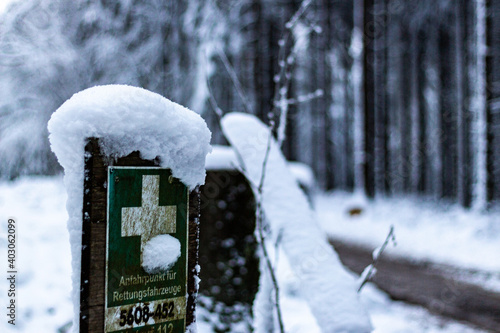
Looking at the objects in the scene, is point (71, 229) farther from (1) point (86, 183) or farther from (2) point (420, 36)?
(2) point (420, 36)

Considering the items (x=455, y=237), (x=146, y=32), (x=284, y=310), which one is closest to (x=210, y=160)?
(x=284, y=310)

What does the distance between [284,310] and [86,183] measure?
3113 millimetres

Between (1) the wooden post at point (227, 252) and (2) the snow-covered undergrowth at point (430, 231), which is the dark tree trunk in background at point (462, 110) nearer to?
(2) the snow-covered undergrowth at point (430, 231)

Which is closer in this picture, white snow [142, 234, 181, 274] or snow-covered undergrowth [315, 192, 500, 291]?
white snow [142, 234, 181, 274]

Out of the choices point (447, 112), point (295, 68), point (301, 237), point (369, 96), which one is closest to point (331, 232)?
point (369, 96)

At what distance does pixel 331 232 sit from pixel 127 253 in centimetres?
1093

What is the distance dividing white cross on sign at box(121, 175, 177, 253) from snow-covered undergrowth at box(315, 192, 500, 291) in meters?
5.90

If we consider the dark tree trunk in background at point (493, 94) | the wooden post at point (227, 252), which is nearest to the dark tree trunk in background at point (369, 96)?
the dark tree trunk in background at point (493, 94)

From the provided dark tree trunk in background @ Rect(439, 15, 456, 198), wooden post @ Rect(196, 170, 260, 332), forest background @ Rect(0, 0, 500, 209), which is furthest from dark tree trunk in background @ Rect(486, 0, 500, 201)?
wooden post @ Rect(196, 170, 260, 332)

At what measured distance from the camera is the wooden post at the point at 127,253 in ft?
4.50

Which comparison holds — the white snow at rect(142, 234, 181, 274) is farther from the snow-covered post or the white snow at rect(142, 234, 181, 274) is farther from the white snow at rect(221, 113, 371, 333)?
the white snow at rect(221, 113, 371, 333)

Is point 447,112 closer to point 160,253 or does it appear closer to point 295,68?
point 295,68

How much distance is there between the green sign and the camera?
1405mm

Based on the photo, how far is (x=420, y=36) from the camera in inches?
711
